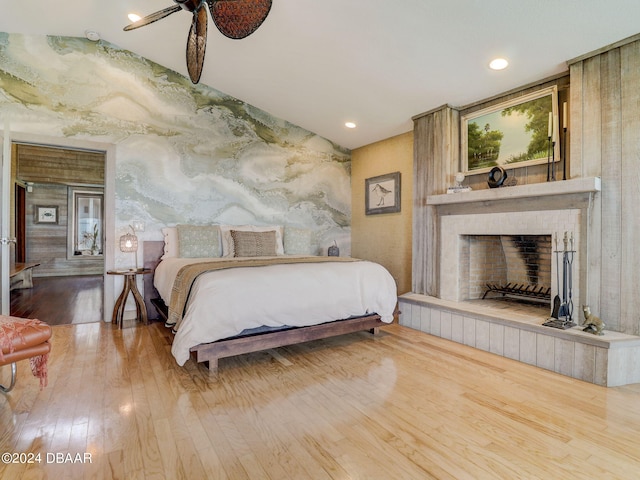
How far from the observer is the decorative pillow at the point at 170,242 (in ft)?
13.9

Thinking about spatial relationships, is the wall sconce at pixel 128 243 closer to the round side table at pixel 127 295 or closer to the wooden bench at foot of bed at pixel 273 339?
the round side table at pixel 127 295

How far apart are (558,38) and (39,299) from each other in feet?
23.4

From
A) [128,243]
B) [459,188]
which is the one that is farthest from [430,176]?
[128,243]

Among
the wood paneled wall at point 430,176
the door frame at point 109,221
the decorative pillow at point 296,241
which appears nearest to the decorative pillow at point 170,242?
the door frame at point 109,221

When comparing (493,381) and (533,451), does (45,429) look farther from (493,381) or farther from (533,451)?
(493,381)

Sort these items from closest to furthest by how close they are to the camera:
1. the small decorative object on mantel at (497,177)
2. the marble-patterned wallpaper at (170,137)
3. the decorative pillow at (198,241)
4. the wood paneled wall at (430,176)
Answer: the small decorative object on mantel at (497,177) < the marble-patterned wallpaper at (170,137) < the wood paneled wall at (430,176) < the decorative pillow at (198,241)

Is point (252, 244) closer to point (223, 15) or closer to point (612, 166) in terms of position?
point (223, 15)

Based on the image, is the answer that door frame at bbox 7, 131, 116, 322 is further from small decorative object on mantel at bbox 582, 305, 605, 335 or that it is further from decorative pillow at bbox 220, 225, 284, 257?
small decorative object on mantel at bbox 582, 305, 605, 335

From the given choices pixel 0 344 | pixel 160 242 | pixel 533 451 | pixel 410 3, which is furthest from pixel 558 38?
pixel 160 242

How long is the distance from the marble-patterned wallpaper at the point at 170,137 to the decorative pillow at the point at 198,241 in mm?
339

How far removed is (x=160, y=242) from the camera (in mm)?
4309

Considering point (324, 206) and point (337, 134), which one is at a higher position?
point (337, 134)

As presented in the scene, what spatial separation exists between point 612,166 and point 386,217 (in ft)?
9.21

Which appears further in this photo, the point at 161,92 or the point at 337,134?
the point at 337,134
